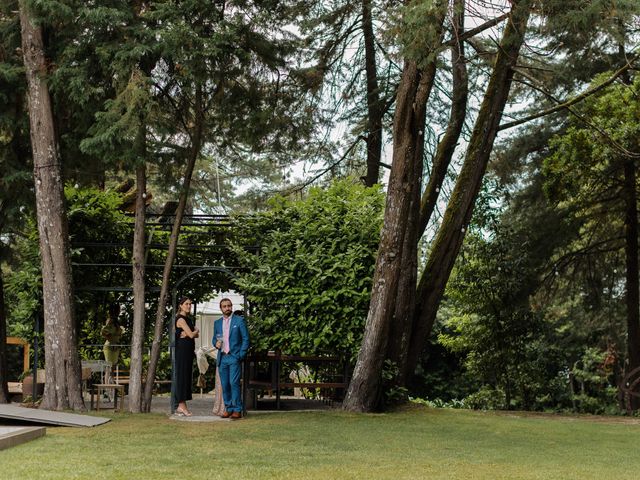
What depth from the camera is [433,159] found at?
1748cm

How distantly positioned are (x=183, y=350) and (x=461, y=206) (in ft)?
17.5

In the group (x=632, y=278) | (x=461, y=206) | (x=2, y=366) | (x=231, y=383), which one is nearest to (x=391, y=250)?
(x=461, y=206)

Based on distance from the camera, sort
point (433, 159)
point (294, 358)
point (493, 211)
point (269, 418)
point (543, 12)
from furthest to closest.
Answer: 1. point (493, 211)
2. point (433, 159)
3. point (294, 358)
4. point (269, 418)
5. point (543, 12)

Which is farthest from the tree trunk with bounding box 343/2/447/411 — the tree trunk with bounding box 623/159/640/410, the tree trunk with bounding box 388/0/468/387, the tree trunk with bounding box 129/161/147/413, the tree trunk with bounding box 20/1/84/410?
the tree trunk with bounding box 623/159/640/410

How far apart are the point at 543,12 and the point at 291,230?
539 centimetres

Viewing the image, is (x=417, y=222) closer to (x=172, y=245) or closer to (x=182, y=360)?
(x=172, y=245)

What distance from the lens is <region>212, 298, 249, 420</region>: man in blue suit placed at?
13234 millimetres

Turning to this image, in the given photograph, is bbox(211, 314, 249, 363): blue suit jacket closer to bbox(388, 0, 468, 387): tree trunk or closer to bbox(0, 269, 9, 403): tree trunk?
bbox(388, 0, 468, 387): tree trunk

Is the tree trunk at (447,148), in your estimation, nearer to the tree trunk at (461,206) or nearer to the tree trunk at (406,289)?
the tree trunk at (461,206)

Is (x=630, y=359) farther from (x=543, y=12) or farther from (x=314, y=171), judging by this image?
(x=543, y=12)

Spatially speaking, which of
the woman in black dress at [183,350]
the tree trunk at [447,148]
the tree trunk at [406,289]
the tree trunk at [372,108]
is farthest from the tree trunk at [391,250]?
the tree trunk at [372,108]

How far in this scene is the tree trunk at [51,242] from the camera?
45.3ft

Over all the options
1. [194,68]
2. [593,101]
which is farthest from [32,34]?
[593,101]

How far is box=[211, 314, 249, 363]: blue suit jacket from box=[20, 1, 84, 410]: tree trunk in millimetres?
2400
